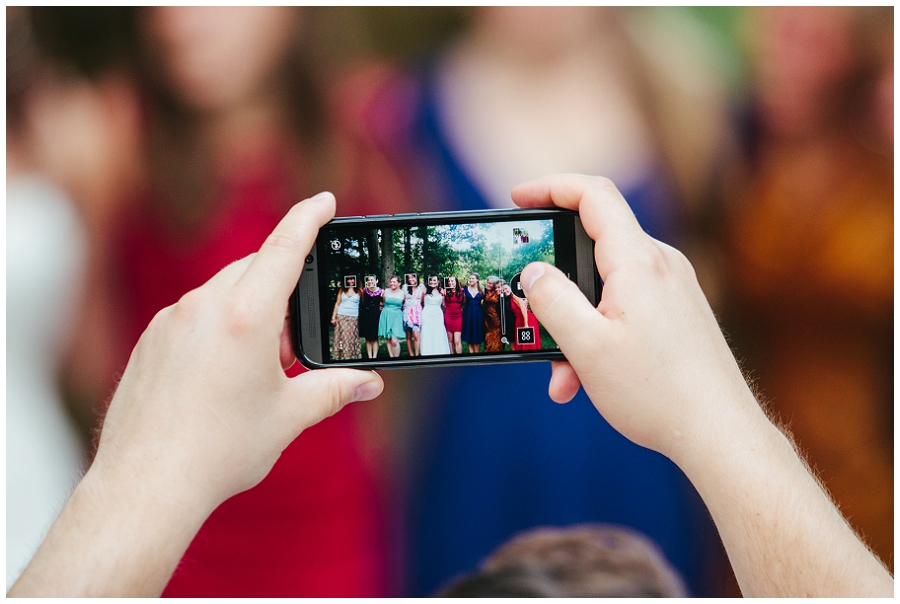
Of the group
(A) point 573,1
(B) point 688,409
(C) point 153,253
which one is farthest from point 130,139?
(B) point 688,409

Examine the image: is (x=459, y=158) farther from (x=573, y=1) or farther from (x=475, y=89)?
(x=573, y=1)

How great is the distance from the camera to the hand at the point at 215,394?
1.74 ft

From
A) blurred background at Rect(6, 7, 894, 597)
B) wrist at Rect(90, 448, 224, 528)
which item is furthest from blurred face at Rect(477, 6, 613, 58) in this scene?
wrist at Rect(90, 448, 224, 528)

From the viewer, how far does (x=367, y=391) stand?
64 centimetres

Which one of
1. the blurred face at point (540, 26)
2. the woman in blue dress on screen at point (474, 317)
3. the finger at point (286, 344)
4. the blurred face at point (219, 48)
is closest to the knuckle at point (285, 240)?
the finger at point (286, 344)

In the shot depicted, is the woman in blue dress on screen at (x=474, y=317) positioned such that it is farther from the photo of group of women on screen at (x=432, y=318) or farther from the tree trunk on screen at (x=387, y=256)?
the tree trunk on screen at (x=387, y=256)

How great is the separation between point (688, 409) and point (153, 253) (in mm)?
838

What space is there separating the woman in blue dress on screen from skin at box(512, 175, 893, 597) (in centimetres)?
6

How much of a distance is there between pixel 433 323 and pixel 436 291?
4 cm

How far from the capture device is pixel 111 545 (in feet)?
1.65

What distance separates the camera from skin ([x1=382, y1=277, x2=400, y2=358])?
646 millimetres

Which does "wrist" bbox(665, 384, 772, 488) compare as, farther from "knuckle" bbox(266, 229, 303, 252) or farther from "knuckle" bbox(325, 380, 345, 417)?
"knuckle" bbox(266, 229, 303, 252)

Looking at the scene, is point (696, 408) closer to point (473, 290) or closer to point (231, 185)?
point (473, 290)

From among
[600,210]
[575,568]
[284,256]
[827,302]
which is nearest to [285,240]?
[284,256]
